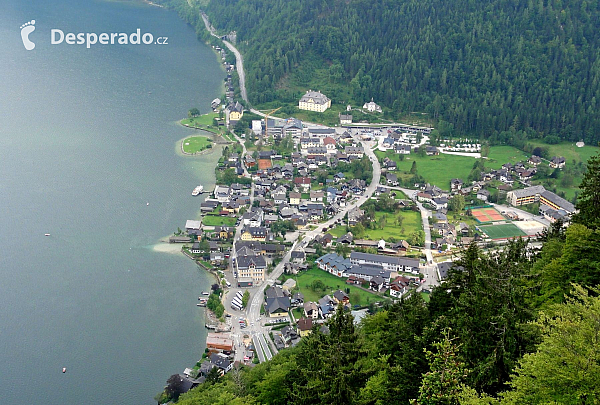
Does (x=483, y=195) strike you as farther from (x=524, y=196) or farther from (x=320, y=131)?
(x=320, y=131)

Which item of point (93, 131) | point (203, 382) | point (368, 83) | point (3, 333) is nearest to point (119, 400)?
point (203, 382)

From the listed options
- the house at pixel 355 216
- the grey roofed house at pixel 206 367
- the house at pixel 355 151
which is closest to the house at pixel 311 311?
Result: the grey roofed house at pixel 206 367

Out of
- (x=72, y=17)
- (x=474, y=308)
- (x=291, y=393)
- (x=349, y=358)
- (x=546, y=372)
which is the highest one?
(x=546, y=372)

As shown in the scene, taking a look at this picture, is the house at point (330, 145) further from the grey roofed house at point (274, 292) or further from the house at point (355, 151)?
the grey roofed house at point (274, 292)

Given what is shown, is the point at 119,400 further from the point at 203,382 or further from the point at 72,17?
the point at 72,17

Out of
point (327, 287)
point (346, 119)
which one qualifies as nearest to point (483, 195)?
point (327, 287)

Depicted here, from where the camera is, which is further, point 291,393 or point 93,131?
point 93,131

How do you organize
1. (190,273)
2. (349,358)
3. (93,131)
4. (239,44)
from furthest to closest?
(239,44), (93,131), (190,273), (349,358)

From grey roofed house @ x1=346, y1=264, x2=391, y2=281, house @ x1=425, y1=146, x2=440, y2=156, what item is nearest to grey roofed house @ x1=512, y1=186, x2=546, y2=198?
house @ x1=425, y1=146, x2=440, y2=156
